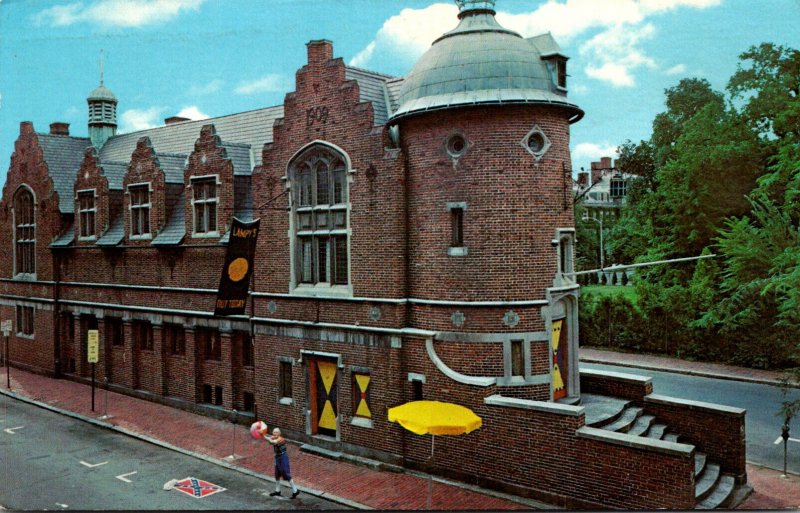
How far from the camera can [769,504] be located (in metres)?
15.1

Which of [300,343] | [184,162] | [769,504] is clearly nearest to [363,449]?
[300,343]

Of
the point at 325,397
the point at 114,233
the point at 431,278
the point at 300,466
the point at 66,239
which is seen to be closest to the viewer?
the point at 431,278

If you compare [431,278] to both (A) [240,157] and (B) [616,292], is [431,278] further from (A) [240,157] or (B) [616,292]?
(B) [616,292]

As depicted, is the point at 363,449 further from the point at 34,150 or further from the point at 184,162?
the point at 34,150

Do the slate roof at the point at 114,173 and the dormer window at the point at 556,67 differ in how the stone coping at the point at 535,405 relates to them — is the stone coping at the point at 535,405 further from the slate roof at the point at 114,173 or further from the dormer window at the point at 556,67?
the slate roof at the point at 114,173

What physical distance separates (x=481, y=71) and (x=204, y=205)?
1110 centimetres

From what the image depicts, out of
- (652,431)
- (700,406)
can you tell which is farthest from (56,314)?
(700,406)

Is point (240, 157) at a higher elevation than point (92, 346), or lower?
higher

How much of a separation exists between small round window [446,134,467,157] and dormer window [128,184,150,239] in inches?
524

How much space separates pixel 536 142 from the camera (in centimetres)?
1648

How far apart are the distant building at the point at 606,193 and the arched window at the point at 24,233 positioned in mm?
30827

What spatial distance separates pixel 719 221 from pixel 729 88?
28.8 feet

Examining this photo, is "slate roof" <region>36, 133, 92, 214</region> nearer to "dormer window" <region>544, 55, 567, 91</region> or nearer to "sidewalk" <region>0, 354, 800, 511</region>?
"sidewalk" <region>0, 354, 800, 511</region>

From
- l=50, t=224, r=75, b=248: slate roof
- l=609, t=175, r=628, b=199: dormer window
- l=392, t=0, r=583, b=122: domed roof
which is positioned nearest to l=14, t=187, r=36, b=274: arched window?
l=50, t=224, r=75, b=248: slate roof
